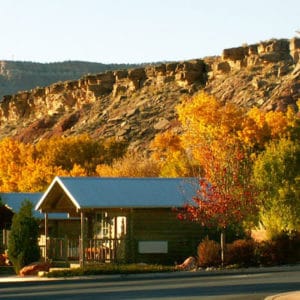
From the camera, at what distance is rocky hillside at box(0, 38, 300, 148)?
3974 inches

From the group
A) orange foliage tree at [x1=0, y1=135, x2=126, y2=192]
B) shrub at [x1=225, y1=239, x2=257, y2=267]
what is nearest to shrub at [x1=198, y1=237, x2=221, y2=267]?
shrub at [x1=225, y1=239, x2=257, y2=267]

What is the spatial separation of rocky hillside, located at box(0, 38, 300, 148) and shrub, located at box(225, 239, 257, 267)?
49.8 meters

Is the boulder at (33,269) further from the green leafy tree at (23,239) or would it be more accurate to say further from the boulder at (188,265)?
the boulder at (188,265)

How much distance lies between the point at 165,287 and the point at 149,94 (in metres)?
90.3

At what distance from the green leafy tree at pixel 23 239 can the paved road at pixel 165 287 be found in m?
6.50

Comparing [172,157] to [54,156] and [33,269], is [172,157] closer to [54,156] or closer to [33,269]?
[54,156]

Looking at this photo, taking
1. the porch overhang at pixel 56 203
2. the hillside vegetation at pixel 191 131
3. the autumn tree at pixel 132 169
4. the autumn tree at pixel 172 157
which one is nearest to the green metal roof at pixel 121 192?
the porch overhang at pixel 56 203

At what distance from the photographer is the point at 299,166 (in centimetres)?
4794

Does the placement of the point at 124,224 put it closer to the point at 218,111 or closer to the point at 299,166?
the point at 299,166

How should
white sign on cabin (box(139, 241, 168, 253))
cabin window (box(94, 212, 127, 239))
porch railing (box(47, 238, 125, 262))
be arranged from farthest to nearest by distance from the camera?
cabin window (box(94, 212, 127, 239)) → porch railing (box(47, 238, 125, 262)) → white sign on cabin (box(139, 241, 168, 253))

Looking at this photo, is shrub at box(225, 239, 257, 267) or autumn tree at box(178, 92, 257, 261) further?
autumn tree at box(178, 92, 257, 261)

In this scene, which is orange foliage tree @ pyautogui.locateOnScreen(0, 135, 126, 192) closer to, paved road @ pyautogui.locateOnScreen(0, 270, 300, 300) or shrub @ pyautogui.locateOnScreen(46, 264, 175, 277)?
shrub @ pyautogui.locateOnScreen(46, 264, 175, 277)

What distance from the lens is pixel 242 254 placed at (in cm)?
4031

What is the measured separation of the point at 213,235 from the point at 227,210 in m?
2.19
